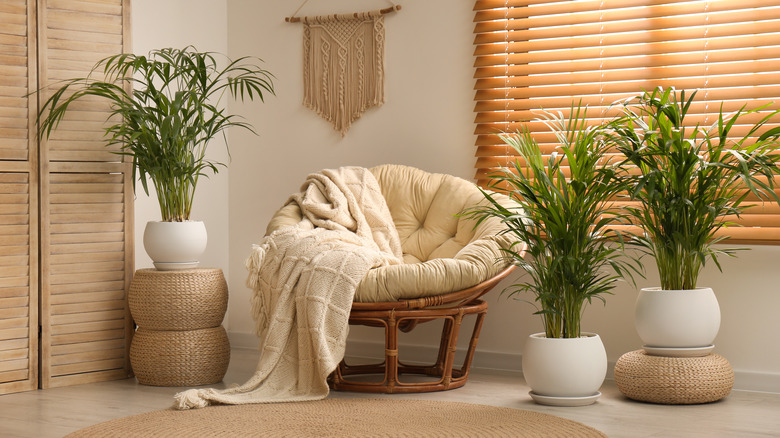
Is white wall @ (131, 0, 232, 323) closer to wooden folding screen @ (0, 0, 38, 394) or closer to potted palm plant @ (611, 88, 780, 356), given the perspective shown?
wooden folding screen @ (0, 0, 38, 394)

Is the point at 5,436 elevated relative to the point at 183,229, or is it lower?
lower

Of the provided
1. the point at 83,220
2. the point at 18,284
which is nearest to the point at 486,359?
the point at 83,220

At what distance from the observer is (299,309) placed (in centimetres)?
349

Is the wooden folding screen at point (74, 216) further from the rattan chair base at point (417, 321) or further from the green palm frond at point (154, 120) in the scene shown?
the rattan chair base at point (417, 321)

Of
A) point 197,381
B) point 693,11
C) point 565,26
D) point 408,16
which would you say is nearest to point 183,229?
point 197,381

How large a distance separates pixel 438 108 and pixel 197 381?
1758mm

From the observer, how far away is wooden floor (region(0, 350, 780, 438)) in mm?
2936

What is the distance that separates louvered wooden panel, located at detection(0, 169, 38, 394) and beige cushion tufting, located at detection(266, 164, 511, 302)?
1012 mm

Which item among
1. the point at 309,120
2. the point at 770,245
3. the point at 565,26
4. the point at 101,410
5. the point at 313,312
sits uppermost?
the point at 565,26

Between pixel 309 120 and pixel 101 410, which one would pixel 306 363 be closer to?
pixel 101 410

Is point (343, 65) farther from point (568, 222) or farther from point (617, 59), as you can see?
point (568, 222)

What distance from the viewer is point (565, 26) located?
410 cm

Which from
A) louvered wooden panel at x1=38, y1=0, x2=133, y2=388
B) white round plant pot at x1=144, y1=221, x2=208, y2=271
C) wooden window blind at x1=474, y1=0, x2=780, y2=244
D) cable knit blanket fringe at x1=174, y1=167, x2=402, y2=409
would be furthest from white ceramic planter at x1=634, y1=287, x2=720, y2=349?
louvered wooden panel at x1=38, y1=0, x2=133, y2=388

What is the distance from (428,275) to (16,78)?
191 cm
